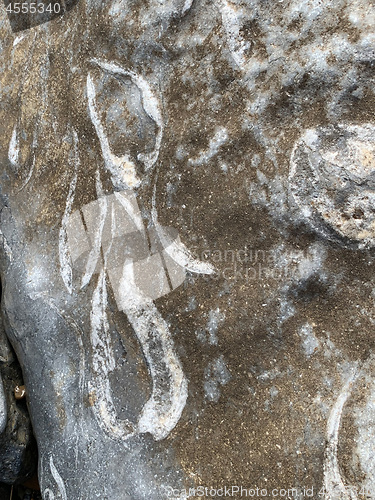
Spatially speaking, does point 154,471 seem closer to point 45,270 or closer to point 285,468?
point 285,468

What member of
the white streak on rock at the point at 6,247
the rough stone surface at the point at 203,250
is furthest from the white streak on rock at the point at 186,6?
the white streak on rock at the point at 6,247

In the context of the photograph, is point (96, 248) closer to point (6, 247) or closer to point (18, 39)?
point (6, 247)

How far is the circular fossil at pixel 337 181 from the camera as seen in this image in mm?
913

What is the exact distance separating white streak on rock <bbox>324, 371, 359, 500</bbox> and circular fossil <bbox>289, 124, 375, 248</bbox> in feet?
0.93

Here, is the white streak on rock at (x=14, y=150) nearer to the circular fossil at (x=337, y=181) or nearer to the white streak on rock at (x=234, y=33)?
the white streak on rock at (x=234, y=33)

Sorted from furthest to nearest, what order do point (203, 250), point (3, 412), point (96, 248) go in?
point (3, 412), point (96, 248), point (203, 250)

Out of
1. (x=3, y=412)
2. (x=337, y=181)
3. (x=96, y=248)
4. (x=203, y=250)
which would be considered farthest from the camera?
(x=3, y=412)

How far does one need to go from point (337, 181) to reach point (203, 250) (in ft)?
0.99

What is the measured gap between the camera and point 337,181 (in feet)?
3.05

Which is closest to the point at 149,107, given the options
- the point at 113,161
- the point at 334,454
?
the point at 113,161

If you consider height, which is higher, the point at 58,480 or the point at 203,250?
the point at 203,250

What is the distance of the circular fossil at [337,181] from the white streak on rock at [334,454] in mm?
285

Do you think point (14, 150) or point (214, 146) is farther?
point (14, 150)

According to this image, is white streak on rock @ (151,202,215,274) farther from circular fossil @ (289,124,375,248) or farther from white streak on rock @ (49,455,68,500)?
white streak on rock @ (49,455,68,500)
